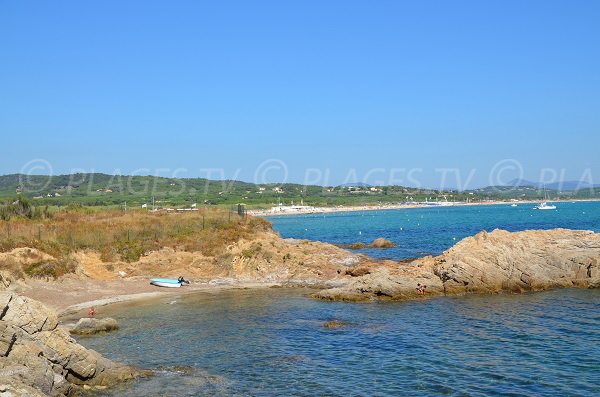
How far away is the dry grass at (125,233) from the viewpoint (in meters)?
40.1

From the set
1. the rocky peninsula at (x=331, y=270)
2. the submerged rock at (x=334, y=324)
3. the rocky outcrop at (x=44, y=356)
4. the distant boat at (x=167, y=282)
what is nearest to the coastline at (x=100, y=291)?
the rocky peninsula at (x=331, y=270)

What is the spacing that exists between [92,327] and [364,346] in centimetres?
1297

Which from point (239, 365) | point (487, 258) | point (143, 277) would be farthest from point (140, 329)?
point (487, 258)

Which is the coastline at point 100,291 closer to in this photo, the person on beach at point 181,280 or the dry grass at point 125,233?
the person on beach at point 181,280

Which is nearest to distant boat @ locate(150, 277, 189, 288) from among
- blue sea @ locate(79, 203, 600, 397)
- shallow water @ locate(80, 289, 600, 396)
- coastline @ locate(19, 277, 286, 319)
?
coastline @ locate(19, 277, 286, 319)

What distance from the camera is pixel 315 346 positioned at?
23453 millimetres

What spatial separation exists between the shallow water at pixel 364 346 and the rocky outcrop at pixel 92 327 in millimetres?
700

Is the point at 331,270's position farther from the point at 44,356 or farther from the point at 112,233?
the point at 44,356

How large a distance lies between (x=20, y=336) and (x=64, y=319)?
12.4 metres

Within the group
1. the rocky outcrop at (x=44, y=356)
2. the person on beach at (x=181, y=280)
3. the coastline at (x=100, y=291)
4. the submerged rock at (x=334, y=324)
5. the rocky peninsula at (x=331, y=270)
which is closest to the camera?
the rocky outcrop at (x=44, y=356)

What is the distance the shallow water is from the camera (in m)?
18.4

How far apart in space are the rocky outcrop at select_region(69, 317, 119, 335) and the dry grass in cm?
1431

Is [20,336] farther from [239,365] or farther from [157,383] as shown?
[239,365]

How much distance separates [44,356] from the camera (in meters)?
17.0
